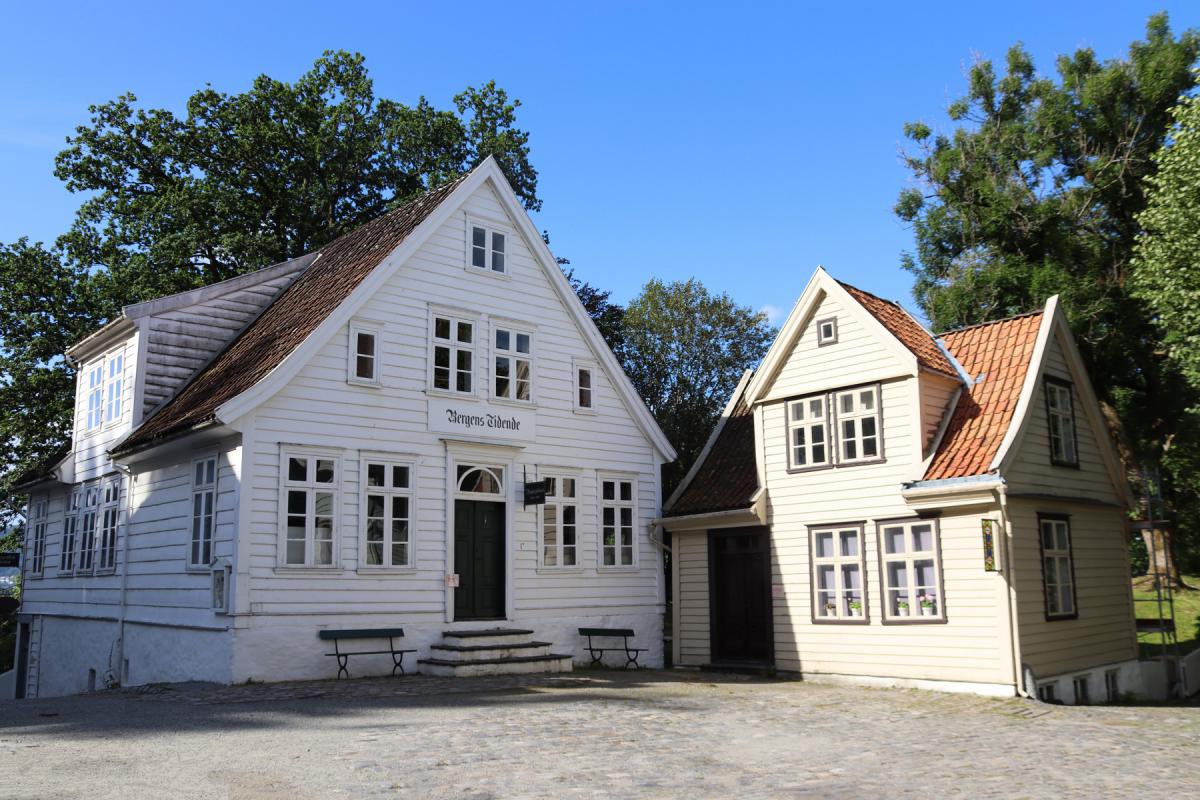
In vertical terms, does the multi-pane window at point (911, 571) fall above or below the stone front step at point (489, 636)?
above

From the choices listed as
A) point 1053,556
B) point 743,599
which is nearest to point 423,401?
point 743,599

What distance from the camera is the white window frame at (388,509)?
1773 centimetres

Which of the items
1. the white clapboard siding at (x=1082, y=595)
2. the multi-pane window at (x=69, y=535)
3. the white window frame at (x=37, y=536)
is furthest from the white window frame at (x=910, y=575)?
the white window frame at (x=37, y=536)

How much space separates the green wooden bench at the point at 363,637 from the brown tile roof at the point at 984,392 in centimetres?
965

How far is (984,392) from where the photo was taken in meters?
17.9

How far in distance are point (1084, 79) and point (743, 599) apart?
19993 mm

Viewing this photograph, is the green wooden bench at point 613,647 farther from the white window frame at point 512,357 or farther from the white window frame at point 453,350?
the white window frame at point 453,350

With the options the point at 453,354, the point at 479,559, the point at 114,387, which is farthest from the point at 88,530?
the point at 453,354

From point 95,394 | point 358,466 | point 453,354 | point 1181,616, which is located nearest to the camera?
point 358,466

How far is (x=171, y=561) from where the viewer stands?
59.9ft

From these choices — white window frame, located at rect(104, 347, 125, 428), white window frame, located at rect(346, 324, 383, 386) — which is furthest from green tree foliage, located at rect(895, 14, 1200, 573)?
white window frame, located at rect(104, 347, 125, 428)

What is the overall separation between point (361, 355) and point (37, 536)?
14.2 m

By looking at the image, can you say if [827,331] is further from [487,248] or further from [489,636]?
[489,636]

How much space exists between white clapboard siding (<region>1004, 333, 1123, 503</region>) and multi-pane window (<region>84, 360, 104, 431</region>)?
1884 centimetres
